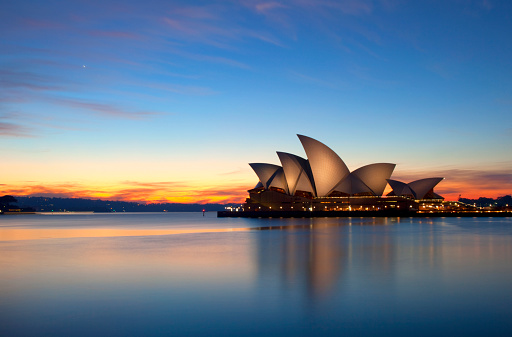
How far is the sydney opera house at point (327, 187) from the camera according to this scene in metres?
85.4

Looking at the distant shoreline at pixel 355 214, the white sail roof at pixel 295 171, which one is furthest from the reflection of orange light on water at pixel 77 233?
the distant shoreline at pixel 355 214

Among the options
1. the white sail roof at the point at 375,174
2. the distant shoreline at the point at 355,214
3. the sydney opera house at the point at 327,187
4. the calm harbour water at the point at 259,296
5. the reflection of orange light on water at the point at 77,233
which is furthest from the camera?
the distant shoreline at the point at 355,214

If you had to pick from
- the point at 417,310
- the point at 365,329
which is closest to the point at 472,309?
the point at 417,310

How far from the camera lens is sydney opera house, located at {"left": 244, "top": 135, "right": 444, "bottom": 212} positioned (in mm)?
85375

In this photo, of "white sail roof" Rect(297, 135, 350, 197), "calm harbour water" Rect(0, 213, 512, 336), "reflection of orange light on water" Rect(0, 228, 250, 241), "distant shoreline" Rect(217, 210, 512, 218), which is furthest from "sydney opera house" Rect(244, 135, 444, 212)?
"calm harbour water" Rect(0, 213, 512, 336)

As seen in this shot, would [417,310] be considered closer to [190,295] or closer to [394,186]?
[190,295]

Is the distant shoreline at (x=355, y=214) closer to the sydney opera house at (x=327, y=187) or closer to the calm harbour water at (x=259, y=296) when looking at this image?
the sydney opera house at (x=327, y=187)

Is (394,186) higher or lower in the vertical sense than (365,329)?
higher

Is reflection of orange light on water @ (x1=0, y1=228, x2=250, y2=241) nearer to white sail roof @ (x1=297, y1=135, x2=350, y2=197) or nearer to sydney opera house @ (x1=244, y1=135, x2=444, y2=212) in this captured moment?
white sail roof @ (x1=297, y1=135, x2=350, y2=197)

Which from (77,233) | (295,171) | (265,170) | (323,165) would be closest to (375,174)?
(323,165)

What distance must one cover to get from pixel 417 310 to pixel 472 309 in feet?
4.81

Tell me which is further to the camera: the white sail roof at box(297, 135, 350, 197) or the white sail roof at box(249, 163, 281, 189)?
the white sail roof at box(249, 163, 281, 189)

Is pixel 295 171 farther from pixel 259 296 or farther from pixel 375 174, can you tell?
pixel 259 296

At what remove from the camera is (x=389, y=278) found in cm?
1612
